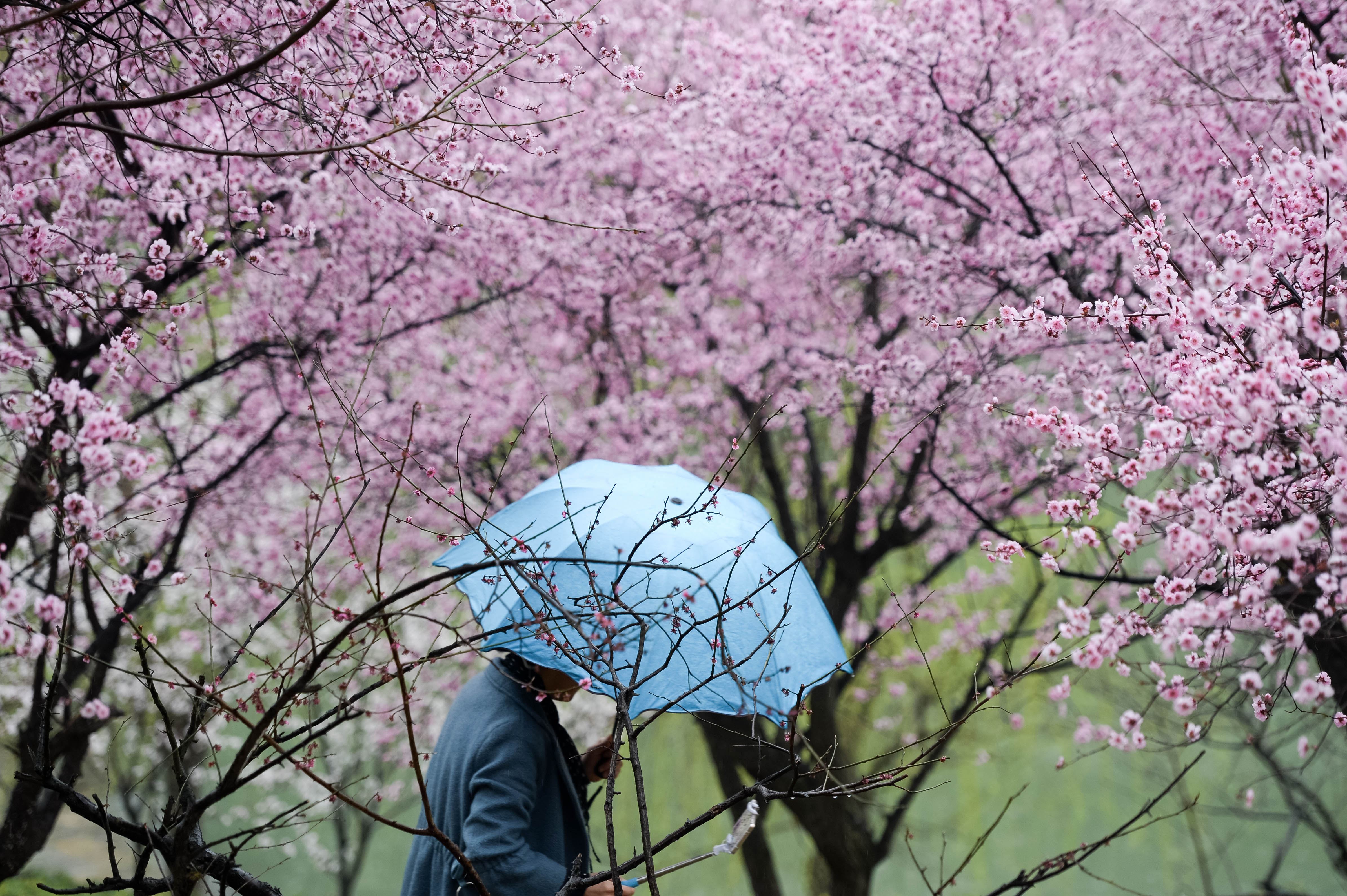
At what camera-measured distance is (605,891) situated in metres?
2.06

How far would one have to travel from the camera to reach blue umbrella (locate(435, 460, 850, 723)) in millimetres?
2248

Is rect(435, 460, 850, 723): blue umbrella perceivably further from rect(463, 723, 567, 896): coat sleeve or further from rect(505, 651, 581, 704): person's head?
rect(463, 723, 567, 896): coat sleeve

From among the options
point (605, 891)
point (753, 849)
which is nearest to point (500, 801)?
point (605, 891)

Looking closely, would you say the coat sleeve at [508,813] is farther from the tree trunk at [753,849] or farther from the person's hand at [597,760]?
the tree trunk at [753,849]

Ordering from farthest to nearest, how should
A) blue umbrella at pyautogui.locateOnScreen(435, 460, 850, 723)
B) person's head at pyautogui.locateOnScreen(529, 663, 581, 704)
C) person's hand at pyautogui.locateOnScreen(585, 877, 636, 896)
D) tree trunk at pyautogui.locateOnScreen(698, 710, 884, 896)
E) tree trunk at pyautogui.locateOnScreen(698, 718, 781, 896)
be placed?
1. tree trunk at pyautogui.locateOnScreen(698, 718, 781, 896)
2. tree trunk at pyautogui.locateOnScreen(698, 710, 884, 896)
3. person's head at pyautogui.locateOnScreen(529, 663, 581, 704)
4. blue umbrella at pyautogui.locateOnScreen(435, 460, 850, 723)
5. person's hand at pyautogui.locateOnScreen(585, 877, 636, 896)

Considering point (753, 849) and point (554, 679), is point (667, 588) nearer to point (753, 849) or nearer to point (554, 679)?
point (554, 679)

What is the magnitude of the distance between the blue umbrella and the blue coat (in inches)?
7.9

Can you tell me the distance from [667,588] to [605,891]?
0.76m

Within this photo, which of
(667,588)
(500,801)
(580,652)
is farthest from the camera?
(667,588)

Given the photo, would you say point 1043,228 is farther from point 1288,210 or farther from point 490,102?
point 490,102

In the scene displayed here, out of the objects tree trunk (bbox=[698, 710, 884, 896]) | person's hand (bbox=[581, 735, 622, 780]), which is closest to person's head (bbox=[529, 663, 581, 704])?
person's hand (bbox=[581, 735, 622, 780])

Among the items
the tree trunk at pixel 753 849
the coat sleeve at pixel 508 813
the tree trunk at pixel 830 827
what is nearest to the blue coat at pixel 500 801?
the coat sleeve at pixel 508 813

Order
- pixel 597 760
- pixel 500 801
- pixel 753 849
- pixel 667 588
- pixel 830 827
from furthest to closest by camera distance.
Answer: pixel 753 849, pixel 830 827, pixel 597 760, pixel 667 588, pixel 500 801

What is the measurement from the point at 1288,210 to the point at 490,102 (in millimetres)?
4027
